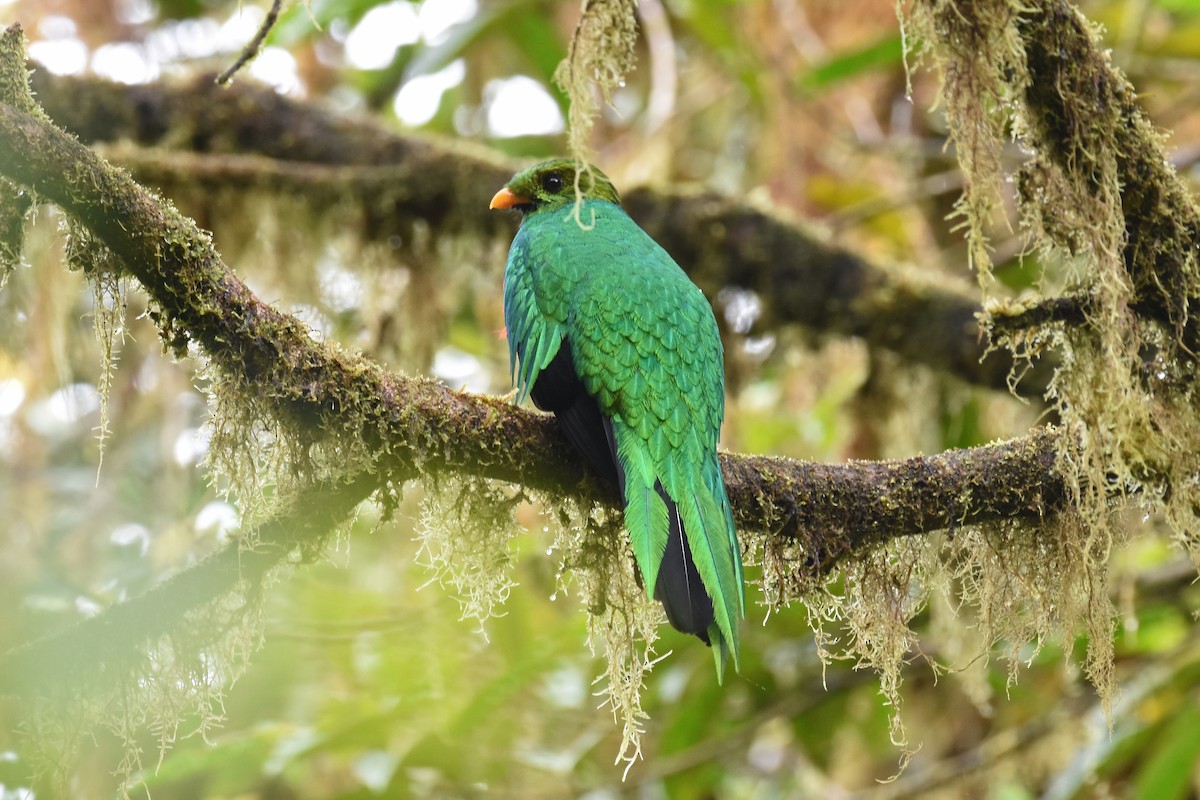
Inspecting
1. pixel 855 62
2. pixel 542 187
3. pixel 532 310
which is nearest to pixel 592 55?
pixel 532 310

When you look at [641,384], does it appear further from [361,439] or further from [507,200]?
[507,200]

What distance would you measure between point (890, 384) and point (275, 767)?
3071mm

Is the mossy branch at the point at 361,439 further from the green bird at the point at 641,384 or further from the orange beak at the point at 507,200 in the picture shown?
the orange beak at the point at 507,200

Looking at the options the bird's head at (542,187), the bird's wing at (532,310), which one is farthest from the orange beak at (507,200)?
the bird's wing at (532,310)

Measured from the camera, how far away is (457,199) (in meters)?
5.29

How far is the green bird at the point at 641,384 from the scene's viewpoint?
2438 mm

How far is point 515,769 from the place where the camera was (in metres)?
4.92

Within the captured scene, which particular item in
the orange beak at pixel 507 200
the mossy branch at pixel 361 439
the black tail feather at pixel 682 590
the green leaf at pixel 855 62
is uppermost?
the green leaf at pixel 855 62

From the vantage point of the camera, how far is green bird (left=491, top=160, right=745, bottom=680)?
8.00ft

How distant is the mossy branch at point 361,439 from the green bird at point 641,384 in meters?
0.14

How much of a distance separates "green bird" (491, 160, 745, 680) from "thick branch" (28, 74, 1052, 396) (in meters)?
1.78

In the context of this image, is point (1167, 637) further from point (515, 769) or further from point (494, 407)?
point (494, 407)

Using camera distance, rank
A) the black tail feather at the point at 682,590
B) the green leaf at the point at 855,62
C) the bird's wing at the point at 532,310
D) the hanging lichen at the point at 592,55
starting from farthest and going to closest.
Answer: the green leaf at the point at 855,62 < the bird's wing at the point at 532,310 < the hanging lichen at the point at 592,55 < the black tail feather at the point at 682,590

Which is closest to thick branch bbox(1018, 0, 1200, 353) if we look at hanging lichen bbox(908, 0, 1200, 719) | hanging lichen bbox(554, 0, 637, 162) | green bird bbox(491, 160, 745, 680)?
hanging lichen bbox(908, 0, 1200, 719)
